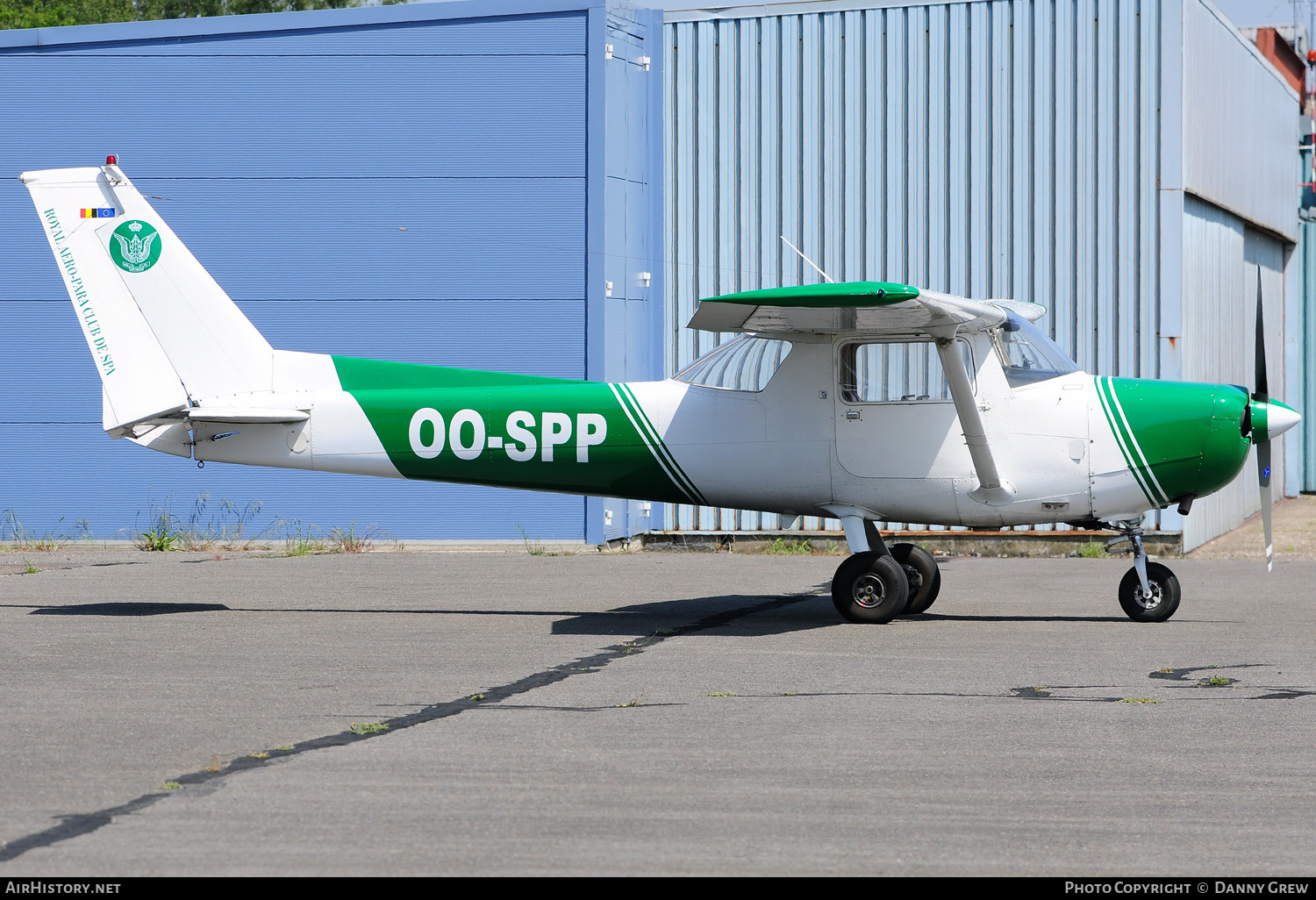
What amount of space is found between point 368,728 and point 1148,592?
6437 millimetres

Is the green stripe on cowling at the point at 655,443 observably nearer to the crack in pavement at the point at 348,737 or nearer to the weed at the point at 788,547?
the crack in pavement at the point at 348,737

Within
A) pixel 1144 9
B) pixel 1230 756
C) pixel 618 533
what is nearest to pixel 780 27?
pixel 1144 9

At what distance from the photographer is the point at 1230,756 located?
619 cm

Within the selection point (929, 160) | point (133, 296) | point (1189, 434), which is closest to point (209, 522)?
point (133, 296)

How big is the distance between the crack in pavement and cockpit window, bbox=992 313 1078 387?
2.80 metres

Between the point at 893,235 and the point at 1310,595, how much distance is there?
722 centimetres

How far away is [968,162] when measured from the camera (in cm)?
1778

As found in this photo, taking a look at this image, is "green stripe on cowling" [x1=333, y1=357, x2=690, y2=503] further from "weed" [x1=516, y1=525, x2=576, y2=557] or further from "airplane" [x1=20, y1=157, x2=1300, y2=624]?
"weed" [x1=516, y1=525, x2=576, y2=557]

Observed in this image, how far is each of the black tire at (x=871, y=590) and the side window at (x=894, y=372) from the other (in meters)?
1.23

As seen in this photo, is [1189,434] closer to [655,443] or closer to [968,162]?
[655,443]

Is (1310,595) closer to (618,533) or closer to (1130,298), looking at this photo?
(1130,298)

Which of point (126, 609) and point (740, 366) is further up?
point (740, 366)

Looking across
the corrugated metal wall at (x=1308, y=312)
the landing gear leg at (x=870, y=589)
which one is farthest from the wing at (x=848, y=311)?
the corrugated metal wall at (x=1308, y=312)

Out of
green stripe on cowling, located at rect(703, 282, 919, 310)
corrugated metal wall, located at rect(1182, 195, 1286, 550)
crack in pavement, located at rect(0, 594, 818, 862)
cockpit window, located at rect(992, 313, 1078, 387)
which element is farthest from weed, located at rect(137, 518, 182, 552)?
corrugated metal wall, located at rect(1182, 195, 1286, 550)
